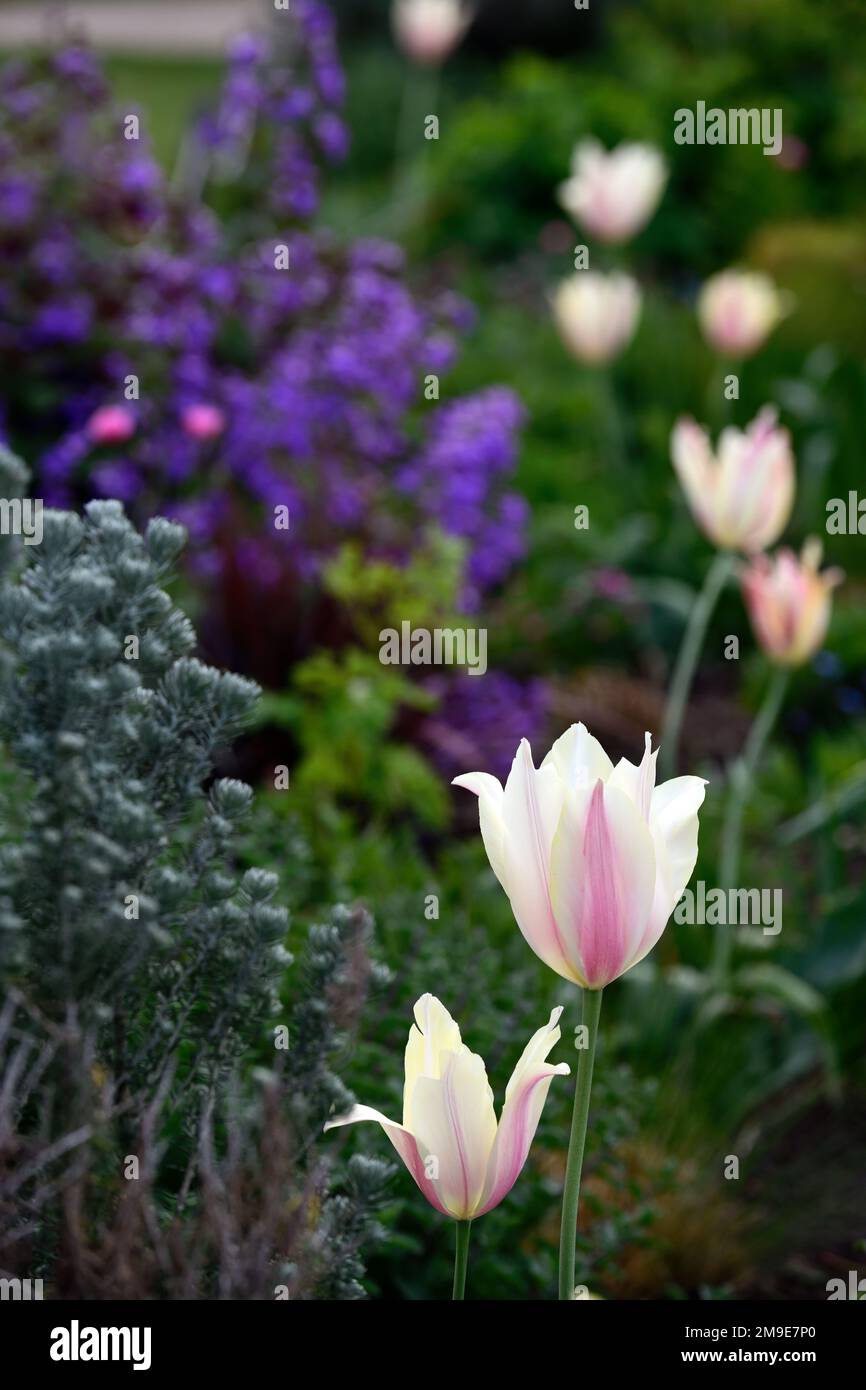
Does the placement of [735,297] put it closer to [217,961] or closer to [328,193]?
[217,961]

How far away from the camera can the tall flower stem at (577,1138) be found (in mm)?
1269

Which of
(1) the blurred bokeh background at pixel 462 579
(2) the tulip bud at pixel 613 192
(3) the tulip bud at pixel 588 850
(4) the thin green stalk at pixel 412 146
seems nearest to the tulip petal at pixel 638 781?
(3) the tulip bud at pixel 588 850

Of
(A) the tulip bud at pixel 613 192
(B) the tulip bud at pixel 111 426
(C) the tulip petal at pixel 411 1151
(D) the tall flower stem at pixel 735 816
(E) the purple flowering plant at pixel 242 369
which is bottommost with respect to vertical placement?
(C) the tulip petal at pixel 411 1151

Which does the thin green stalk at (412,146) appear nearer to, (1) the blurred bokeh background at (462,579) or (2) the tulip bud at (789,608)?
(1) the blurred bokeh background at (462,579)

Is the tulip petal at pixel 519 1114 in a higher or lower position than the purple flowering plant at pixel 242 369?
lower

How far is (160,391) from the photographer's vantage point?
159 inches

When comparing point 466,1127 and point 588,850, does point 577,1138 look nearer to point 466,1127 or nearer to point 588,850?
point 466,1127

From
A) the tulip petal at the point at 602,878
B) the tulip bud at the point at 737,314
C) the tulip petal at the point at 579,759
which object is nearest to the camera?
the tulip petal at the point at 602,878

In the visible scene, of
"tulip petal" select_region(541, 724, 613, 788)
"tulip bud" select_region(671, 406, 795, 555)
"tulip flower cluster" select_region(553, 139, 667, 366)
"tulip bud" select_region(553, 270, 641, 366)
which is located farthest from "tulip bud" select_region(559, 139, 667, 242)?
"tulip petal" select_region(541, 724, 613, 788)

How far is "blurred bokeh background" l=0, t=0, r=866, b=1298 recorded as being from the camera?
87.0 inches

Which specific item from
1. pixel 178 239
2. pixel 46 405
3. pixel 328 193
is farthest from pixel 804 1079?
pixel 328 193

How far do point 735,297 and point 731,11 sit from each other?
631 cm

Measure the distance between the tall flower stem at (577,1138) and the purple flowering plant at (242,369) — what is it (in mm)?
2246

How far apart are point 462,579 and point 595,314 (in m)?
0.91
